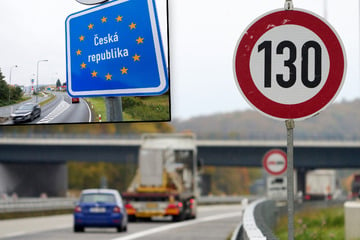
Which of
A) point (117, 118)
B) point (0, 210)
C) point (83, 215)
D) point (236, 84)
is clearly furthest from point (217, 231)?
point (236, 84)

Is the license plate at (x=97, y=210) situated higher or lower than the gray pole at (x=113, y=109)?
lower

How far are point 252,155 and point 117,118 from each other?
249 ft

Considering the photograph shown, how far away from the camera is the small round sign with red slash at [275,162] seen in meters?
30.5

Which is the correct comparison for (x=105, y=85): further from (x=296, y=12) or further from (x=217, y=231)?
(x=217, y=231)

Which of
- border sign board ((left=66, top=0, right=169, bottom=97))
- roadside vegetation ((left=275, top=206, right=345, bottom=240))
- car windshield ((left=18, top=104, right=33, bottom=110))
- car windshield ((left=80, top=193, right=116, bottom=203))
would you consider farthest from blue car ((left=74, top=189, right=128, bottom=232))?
border sign board ((left=66, top=0, right=169, bottom=97))

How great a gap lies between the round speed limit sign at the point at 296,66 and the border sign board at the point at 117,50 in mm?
2637

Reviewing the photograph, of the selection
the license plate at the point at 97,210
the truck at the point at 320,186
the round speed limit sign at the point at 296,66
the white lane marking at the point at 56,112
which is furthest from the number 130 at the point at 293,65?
the truck at the point at 320,186

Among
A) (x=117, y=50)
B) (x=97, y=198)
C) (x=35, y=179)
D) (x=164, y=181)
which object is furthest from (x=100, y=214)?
(x=35, y=179)

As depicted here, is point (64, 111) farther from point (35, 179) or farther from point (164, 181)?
point (35, 179)

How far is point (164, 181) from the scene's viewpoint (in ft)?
142

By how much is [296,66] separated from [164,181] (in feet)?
121

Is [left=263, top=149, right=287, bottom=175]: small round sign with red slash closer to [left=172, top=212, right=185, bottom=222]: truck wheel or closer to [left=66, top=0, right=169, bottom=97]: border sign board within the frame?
[left=172, top=212, right=185, bottom=222]: truck wheel

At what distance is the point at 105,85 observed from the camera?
9.55 m

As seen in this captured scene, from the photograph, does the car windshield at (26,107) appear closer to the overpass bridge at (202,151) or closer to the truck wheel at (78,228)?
the truck wheel at (78,228)
